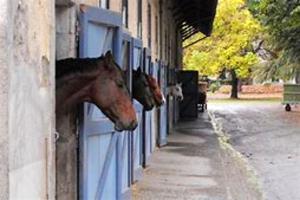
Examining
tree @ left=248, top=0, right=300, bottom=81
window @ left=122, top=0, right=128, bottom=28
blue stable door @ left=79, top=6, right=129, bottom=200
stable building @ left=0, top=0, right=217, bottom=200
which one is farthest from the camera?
tree @ left=248, top=0, right=300, bottom=81

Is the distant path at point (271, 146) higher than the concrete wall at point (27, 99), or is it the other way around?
the concrete wall at point (27, 99)

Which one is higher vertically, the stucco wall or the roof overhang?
the roof overhang

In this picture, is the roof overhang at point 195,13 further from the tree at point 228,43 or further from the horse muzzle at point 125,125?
the horse muzzle at point 125,125

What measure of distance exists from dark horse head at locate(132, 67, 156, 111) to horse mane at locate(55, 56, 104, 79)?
127 inches

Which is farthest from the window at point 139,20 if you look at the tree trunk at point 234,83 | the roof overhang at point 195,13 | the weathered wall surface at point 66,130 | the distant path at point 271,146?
the tree trunk at point 234,83

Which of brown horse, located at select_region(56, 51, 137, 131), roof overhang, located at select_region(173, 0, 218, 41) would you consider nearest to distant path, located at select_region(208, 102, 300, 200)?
roof overhang, located at select_region(173, 0, 218, 41)

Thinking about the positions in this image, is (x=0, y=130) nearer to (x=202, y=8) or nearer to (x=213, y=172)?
(x=213, y=172)

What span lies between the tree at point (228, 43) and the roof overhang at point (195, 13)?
1071 cm

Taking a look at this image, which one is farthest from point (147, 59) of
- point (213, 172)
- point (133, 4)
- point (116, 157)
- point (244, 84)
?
point (244, 84)

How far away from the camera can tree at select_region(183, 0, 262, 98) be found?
44156 millimetres

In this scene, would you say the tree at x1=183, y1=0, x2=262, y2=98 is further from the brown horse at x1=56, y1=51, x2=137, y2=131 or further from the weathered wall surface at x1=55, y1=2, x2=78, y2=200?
the brown horse at x1=56, y1=51, x2=137, y2=131

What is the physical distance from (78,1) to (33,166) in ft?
6.87

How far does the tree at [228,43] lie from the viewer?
44.2 metres

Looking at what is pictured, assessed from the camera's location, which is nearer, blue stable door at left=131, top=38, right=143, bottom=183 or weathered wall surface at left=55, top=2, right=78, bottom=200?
weathered wall surface at left=55, top=2, right=78, bottom=200
